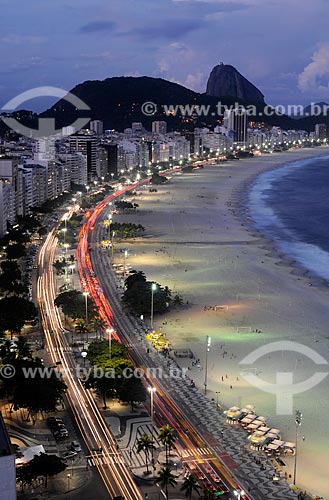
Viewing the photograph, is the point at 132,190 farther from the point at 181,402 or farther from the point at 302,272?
the point at 181,402

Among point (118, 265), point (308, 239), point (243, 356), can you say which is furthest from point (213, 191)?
point (243, 356)

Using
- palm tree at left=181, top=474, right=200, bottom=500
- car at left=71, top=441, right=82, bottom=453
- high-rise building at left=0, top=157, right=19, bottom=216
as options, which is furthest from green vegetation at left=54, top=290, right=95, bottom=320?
high-rise building at left=0, top=157, right=19, bottom=216

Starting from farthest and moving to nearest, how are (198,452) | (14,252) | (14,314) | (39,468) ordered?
(14,252), (14,314), (198,452), (39,468)

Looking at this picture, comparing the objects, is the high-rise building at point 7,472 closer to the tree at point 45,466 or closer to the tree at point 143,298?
the tree at point 45,466

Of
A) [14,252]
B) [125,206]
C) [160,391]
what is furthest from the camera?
[125,206]

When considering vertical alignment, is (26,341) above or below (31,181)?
below

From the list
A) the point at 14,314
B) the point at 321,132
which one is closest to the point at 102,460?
the point at 14,314

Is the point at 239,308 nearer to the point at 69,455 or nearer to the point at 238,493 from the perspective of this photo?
the point at 69,455
